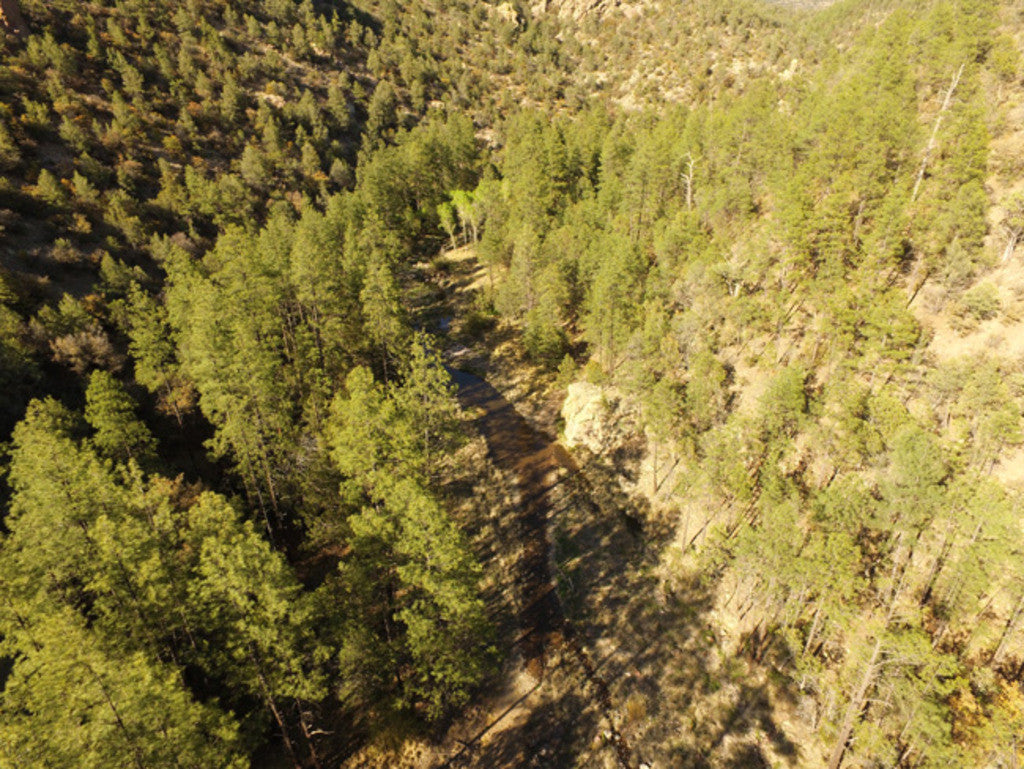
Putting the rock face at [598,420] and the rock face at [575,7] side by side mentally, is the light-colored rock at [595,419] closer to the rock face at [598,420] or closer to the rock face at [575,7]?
the rock face at [598,420]

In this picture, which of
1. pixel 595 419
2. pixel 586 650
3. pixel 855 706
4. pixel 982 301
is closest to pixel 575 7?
pixel 595 419

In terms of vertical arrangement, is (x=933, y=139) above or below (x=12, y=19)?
below

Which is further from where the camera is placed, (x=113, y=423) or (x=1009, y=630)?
(x=113, y=423)

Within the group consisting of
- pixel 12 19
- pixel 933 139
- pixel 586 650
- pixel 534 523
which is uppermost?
pixel 12 19

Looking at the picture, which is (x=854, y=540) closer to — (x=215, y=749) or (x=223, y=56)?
(x=215, y=749)

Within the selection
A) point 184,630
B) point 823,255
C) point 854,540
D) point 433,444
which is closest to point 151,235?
point 433,444

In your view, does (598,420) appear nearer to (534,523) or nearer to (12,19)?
(534,523)

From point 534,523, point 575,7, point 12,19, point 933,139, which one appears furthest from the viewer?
point 575,7

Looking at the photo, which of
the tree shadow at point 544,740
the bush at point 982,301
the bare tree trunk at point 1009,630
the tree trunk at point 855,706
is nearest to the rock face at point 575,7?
the bush at point 982,301
